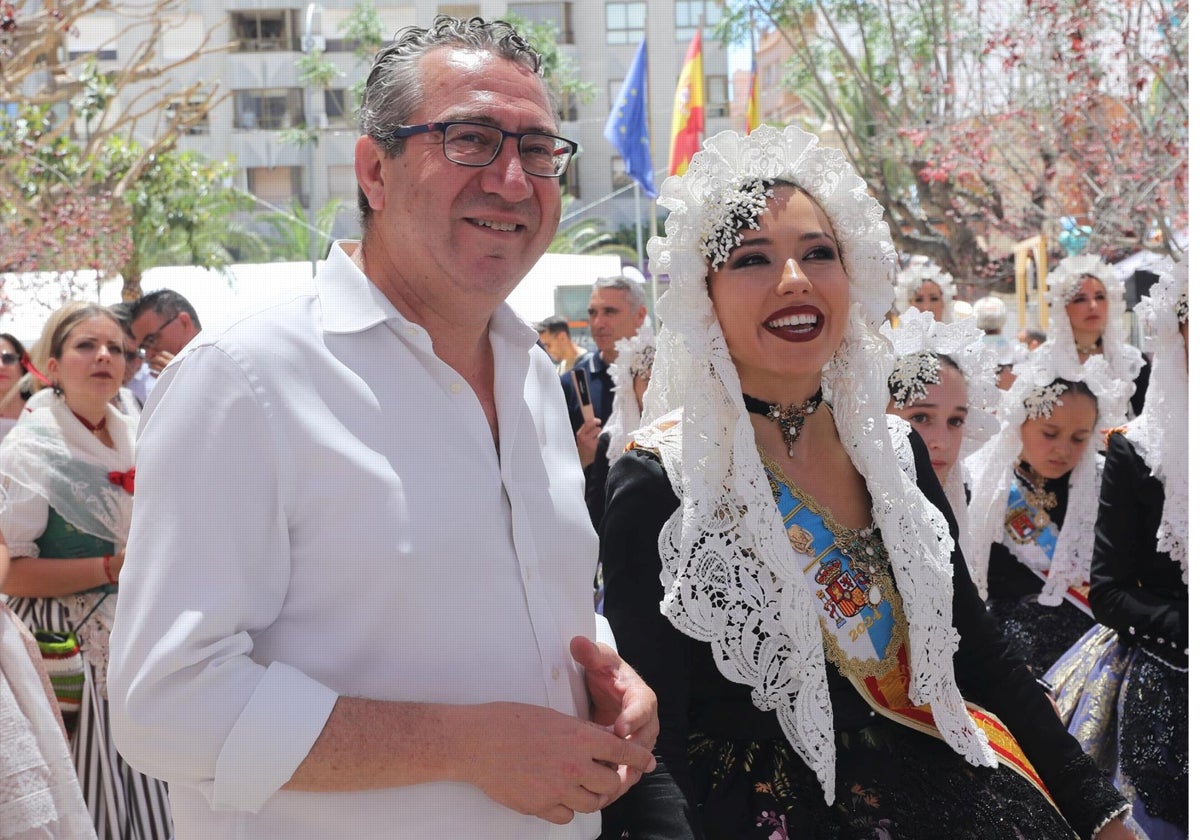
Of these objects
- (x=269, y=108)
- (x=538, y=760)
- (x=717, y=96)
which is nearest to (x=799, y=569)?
(x=538, y=760)

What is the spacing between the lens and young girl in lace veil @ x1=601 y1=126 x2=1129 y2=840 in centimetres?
253

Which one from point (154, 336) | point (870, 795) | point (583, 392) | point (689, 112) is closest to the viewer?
point (870, 795)

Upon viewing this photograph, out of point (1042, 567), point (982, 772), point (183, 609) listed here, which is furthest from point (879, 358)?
point (1042, 567)

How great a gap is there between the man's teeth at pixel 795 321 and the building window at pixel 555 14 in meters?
44.3

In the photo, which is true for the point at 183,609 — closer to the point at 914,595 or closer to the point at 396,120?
the point at 396,120

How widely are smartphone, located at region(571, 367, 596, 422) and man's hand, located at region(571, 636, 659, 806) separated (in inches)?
205

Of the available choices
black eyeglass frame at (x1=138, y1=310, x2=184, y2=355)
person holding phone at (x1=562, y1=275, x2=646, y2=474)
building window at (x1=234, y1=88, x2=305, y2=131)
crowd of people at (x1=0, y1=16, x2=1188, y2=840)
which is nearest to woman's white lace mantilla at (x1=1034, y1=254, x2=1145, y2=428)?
person holding phone at (x1=562, y1=275, x2=646, y2=474)

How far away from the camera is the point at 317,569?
1.78 m

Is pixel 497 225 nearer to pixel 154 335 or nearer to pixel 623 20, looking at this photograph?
pixel 154 335

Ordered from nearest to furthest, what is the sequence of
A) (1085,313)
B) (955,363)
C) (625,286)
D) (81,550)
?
(955,363) < (81,550) < (1085,313) < (625,286)

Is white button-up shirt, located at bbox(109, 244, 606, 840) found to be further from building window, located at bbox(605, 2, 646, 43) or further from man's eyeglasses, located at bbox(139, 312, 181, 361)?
building window, located at bbox(605, 2, 646, 43)

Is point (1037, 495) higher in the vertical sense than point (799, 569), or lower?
lower

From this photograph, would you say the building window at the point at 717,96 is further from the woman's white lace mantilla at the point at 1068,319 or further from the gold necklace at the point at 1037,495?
the gold necklace at the point at 1037,495

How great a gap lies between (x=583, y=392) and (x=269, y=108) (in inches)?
1610
